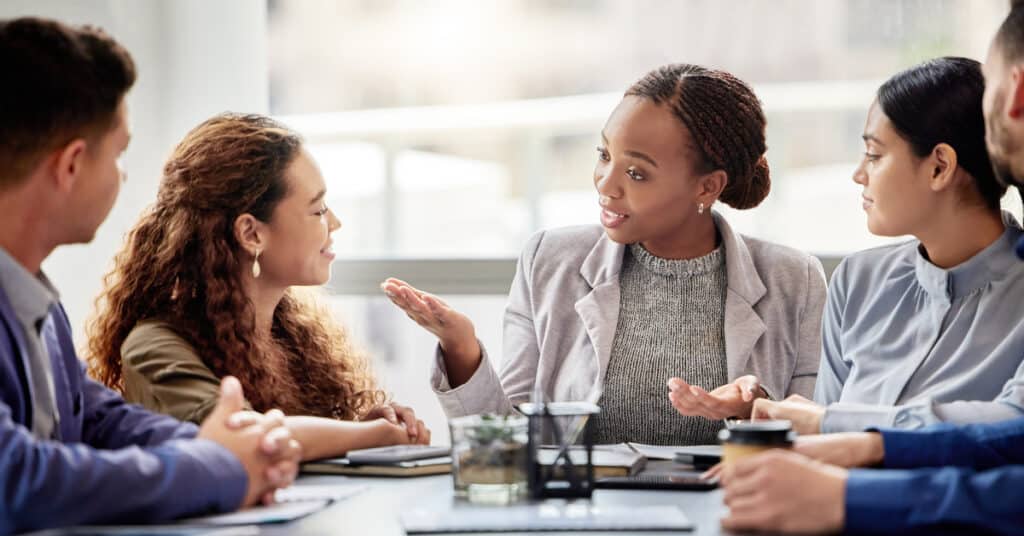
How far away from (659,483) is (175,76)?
2.90 metres

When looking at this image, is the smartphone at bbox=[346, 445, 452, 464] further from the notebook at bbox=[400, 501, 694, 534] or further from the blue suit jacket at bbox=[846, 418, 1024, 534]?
the blue suit jacket at bbox=[846, 418, 1024, 534]

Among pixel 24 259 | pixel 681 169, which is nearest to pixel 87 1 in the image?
pixel 681 169

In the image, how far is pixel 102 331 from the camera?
7.32 ft

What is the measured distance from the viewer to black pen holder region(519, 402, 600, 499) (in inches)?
62.2

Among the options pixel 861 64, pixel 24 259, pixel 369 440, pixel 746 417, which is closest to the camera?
pixel 24 259

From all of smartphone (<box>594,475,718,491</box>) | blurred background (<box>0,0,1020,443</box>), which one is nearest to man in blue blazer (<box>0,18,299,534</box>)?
smartphone (<box>594,475,718,491</box>)

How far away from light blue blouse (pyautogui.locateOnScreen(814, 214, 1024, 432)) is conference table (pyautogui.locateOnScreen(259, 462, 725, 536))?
41 cm

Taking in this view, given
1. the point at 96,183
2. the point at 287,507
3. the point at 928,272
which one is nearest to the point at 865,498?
the point at 287,507

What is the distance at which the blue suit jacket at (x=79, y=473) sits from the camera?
129cm

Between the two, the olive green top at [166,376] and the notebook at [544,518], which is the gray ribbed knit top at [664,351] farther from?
the notebook at [544,518]

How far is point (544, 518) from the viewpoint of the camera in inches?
56.9

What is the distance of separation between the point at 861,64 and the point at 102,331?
7.78ft

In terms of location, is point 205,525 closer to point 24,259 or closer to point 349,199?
point 24,259

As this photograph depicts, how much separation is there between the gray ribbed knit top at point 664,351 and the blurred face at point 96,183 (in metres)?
1.24
